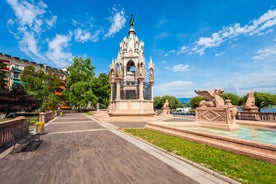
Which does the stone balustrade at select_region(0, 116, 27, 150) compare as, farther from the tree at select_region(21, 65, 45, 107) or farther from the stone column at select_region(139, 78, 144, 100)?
the tree at select_region(21, 65, 45, 107)

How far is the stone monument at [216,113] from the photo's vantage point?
29.7 feet

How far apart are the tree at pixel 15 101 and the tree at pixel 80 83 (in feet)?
48.1

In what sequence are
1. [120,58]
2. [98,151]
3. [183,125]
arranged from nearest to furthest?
[98,151] → [183,125] → [120,58]

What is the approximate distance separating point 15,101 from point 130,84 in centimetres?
1895

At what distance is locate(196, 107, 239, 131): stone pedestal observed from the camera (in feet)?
29.5

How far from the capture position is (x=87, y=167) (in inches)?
162

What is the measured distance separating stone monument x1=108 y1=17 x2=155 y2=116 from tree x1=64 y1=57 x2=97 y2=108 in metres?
18.2

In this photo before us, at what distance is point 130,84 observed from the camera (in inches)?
816

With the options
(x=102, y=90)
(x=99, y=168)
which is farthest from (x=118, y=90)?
(x=102, y=90)

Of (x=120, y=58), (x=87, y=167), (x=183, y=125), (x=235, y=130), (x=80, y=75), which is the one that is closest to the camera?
(x=87, y=167)

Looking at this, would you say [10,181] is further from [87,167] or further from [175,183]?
[175,183]

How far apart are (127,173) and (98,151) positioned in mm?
2371

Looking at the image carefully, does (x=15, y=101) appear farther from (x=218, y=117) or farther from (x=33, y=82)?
(x=218, y=117)

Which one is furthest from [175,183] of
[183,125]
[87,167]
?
[183,125]
